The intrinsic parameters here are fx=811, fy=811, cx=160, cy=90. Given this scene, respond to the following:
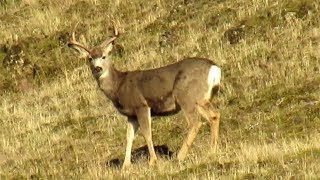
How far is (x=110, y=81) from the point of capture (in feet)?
52.4

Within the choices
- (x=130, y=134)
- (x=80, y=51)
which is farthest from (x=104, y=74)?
(x=130, y=134)

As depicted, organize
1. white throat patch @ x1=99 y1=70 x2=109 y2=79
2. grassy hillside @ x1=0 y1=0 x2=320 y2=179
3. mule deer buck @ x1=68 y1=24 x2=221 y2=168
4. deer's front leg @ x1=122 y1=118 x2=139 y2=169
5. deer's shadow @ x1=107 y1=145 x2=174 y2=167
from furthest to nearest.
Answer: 1. white throat patch @ x1=99 y1=70 x2=109 y2=79
2. deer's shadow @ x1=107 y1=145 x2=174 y2=167
3. deer's front leg @ x1=122 y1=118 x2=139 y2=169
4. mule deer buck @ x1=68 y1=24 x2=221 y2=168
5. grassy hillside @ x1=0 y1=0 x2=320 y2=179

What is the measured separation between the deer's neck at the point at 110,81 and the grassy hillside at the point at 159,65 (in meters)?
1.35

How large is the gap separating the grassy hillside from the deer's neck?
1.35 meters

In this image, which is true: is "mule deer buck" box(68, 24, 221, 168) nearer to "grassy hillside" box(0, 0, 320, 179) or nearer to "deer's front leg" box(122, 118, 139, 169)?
"deer's front leg" box(122, 118, 139, 169)

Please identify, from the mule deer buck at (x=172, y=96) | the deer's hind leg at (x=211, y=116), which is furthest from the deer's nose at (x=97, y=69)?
the deer's hind leg at (x=211, y=116)

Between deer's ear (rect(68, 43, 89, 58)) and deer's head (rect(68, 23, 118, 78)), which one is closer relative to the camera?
deer's head (rect(68, 23, 118, 78))

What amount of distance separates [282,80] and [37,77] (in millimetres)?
8936

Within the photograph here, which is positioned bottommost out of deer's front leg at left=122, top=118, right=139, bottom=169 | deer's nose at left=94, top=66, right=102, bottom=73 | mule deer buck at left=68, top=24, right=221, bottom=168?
deer's front leg at left=122, top=118, right=139, bottom=169

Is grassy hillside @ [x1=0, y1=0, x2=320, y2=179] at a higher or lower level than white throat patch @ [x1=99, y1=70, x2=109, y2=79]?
lower

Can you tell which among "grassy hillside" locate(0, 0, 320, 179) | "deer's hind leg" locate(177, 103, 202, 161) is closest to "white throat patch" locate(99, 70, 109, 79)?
"grassy hillside" locate(0, 0, 320, 179)

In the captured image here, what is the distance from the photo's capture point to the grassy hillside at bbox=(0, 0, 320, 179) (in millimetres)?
13492

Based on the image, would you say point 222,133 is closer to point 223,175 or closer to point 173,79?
point 173,79

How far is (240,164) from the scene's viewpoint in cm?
1231
